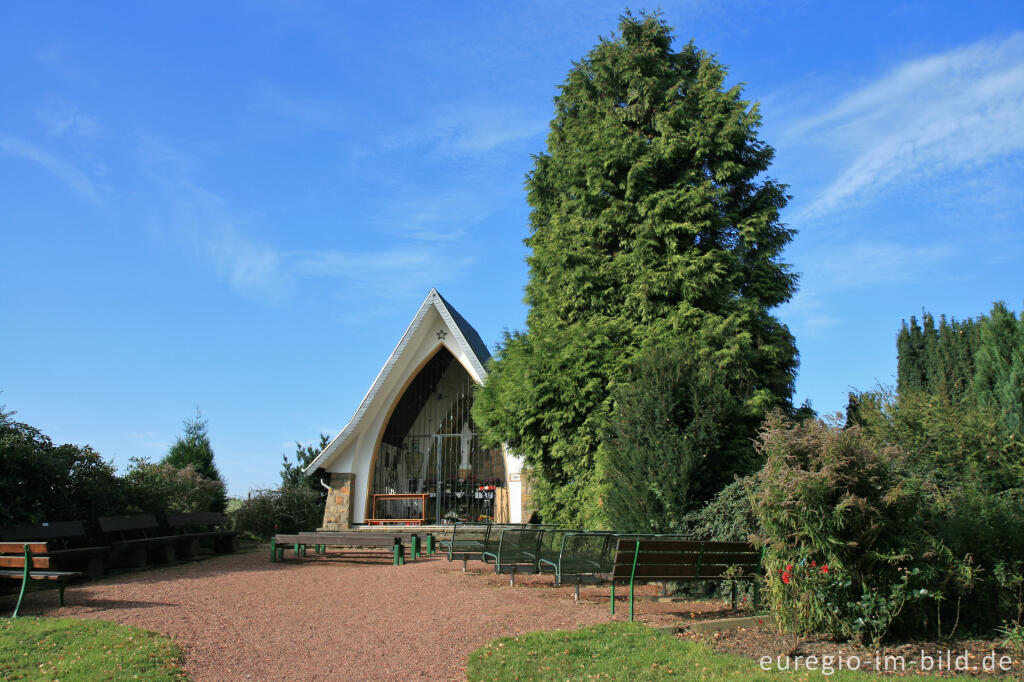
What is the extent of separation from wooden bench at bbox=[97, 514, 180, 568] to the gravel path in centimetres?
49

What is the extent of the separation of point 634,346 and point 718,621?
6786 mm

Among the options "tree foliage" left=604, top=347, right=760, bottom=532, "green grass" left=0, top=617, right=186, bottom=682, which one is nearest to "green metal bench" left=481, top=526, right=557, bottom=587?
"tree foliage" left=604, top=347, right=760, bottom=532

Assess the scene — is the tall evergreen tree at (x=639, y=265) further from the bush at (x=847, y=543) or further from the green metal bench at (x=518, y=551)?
the bush at (x=847, y=543)

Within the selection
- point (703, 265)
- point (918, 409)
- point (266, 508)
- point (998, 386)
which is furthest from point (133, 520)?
point (998, 386)

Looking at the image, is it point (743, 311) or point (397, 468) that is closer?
point (743, 311)

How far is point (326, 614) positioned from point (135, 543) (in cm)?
530

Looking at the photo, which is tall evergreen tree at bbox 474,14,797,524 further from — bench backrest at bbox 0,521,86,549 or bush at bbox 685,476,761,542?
bench backrest at bbox 0,521,86,549

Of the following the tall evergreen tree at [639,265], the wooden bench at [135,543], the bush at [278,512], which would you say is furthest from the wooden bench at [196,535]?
the tall evergreen tree at [639,265]

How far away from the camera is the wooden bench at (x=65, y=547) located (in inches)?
371

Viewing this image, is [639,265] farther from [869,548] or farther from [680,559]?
[869,548]

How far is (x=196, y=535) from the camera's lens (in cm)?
1270

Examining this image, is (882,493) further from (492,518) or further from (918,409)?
(492,518)

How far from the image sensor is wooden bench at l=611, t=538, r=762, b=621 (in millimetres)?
6824

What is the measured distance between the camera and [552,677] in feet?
16.9
